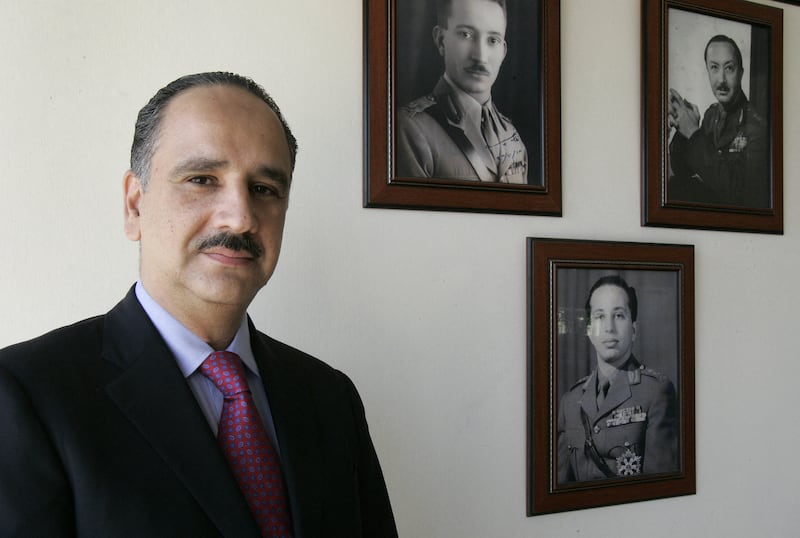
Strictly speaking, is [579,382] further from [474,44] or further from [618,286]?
[474,44]

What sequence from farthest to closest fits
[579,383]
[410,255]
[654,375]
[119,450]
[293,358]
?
[654,375] < [579,383] < [410,255] < [293,358] < [119,450]

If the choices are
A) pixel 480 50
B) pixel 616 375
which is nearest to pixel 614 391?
pixel 616 375

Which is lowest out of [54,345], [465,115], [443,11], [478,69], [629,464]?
[629,464]

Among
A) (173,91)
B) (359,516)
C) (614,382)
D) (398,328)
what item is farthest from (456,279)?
(173,91)

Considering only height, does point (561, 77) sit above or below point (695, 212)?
above

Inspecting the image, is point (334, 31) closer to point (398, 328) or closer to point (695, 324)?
Result: point (398, 328)

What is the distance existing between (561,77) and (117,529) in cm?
164

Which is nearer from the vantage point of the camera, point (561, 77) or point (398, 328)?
point (398, 328)

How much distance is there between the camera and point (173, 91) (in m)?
1.20

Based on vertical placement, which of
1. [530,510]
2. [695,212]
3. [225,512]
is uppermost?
[695,212]

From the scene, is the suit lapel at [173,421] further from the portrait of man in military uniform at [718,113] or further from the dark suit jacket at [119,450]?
the portrait of man in military uniform at [718,113]

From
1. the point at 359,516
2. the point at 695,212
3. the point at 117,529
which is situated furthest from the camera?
the point at 695,212

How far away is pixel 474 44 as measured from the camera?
1.93 m

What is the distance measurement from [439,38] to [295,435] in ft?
3.75
